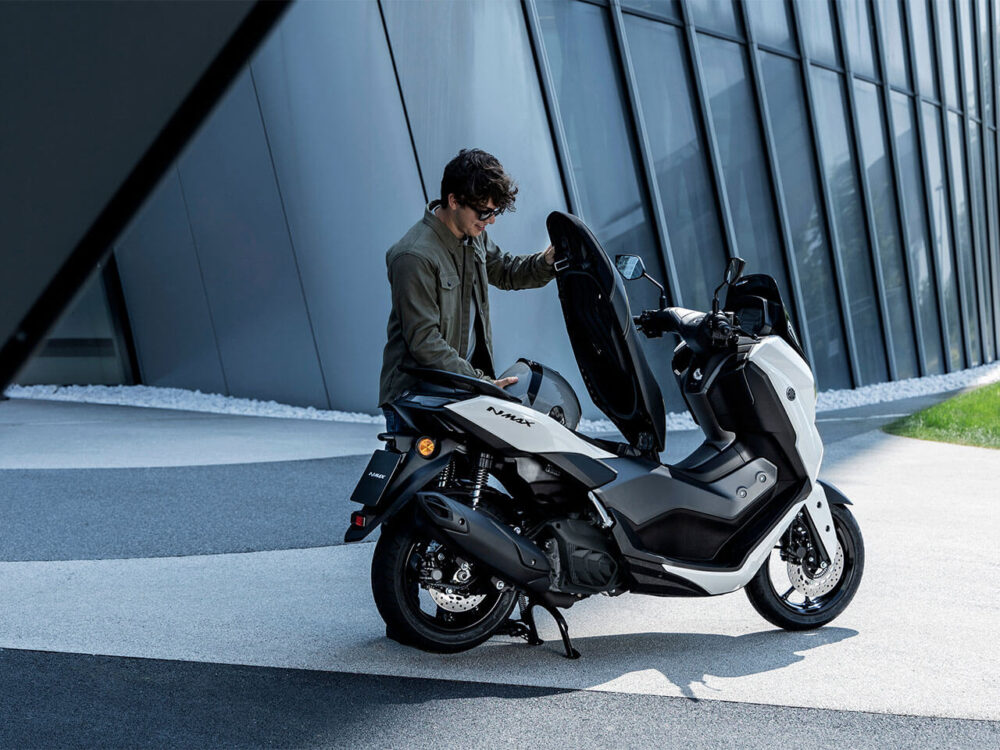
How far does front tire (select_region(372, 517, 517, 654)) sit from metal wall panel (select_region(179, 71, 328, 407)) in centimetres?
757

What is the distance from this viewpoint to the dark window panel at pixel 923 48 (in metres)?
18.1

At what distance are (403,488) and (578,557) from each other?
636 millimetres

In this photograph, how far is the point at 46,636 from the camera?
12.7ft

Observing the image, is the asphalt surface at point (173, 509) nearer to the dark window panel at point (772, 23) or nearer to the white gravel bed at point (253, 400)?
the white gravel bed at point (253, 400)

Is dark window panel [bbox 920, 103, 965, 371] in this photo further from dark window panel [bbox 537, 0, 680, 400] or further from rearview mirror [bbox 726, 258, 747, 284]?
rearview mirror [bbox 726, 258, 747, 284]

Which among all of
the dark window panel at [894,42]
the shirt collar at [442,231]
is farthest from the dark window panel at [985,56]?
the shirt collar at [442,231]

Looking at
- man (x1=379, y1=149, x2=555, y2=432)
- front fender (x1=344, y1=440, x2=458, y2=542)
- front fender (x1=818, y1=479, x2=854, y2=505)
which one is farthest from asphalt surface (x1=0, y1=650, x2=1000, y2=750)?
front fender (x1=818, y1=479, x2=854, y2=505)

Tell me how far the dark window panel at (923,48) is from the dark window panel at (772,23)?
4.91 m

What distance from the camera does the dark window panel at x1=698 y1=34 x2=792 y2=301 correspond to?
504 inches

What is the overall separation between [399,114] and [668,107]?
11.3 ft

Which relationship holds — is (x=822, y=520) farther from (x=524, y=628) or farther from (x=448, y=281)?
(x=448, y=281)

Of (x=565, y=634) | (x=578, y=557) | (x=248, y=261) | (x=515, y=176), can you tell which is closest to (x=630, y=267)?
(x=578, y=557)

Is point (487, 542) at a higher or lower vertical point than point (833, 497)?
higher

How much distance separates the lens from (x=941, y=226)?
1866 centimetres
